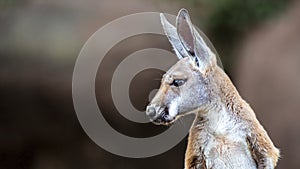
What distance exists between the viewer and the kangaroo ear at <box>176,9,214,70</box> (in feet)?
3.80

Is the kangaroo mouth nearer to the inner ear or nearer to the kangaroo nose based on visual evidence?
the kangaroo nose

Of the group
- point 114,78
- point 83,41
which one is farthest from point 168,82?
point 83,41

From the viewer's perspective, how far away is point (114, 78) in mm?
3742

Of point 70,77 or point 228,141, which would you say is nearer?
point 228,141

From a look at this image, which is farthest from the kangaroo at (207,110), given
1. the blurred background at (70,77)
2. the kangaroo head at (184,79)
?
the blurred background at (70,77)

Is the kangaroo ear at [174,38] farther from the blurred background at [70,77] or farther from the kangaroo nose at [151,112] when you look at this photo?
the blurred background at [70,77]

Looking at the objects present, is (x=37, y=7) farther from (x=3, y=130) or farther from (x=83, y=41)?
(x=3, y=130)

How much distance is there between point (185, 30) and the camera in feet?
3.86

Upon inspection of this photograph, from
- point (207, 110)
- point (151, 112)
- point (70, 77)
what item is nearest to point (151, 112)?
point (151, 112)

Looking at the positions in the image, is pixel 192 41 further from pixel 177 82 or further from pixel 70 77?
pixel 70 77

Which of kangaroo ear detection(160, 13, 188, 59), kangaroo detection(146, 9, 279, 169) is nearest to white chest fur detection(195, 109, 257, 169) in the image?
kangaroo detection(146, 9, 279, 169)

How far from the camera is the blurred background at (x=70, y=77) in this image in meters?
3.85

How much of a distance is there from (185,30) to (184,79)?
3.5 inches

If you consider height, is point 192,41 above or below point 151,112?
above
